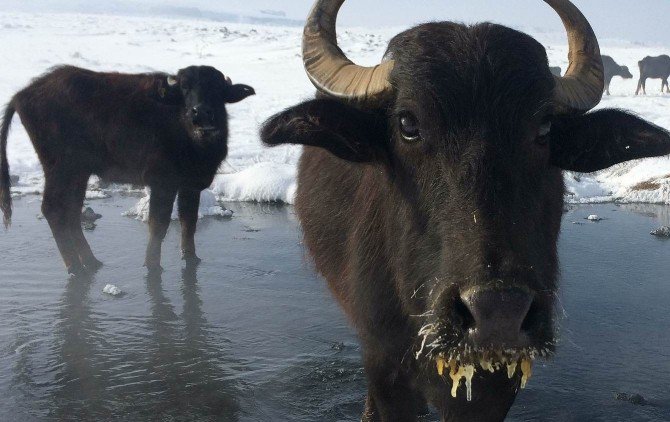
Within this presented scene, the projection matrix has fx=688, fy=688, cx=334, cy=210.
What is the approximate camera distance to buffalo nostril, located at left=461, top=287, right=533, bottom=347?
7.21 feet

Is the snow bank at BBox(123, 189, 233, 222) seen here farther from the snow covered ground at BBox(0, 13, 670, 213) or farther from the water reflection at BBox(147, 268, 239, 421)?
the water reflection at BBox(147, 268, 239, 421)

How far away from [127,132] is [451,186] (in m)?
6.67

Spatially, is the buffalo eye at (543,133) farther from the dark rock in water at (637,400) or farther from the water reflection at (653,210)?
the water reflection at (653,210)

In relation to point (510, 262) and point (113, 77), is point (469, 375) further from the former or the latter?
point (113, 77)

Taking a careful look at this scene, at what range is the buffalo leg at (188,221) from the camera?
25.4 ft

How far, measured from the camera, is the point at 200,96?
8203 mm

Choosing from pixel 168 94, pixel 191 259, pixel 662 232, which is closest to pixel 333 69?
pixel 191 259

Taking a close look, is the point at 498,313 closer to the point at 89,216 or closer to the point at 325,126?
the point at 325,126

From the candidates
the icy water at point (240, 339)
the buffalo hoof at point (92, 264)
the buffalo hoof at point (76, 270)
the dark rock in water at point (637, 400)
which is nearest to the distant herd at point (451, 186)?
the icy water at point (240, 339)

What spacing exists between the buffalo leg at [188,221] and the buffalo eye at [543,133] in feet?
17.8

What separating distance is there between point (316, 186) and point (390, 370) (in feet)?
4.63

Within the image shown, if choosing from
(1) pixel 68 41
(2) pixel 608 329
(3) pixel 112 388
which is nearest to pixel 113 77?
(3) pixel 112 388

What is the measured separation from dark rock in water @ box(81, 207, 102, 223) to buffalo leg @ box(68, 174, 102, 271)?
1.15m

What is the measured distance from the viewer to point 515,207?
253 cm
